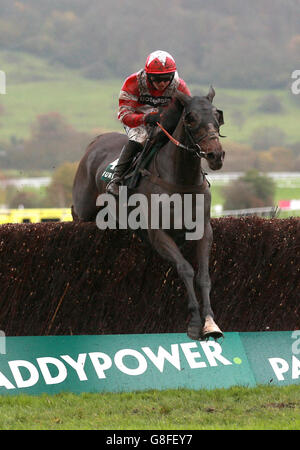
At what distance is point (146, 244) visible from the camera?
7.27m

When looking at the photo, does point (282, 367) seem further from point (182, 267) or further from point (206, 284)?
point (182, 267)

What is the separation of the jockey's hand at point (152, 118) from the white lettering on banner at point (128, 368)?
6.51 feet

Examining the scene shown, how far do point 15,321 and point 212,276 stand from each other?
6.11ft

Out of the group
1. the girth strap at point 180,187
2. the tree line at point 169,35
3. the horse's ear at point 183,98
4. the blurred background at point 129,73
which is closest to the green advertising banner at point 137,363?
the girth strap at point 180,187

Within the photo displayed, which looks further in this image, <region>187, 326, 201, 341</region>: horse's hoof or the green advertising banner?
the green advertising banner

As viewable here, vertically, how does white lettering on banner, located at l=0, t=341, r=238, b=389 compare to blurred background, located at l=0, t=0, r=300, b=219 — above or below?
above

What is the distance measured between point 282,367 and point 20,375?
7.10 ft

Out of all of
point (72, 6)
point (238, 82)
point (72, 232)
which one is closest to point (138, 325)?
point (72, 232)

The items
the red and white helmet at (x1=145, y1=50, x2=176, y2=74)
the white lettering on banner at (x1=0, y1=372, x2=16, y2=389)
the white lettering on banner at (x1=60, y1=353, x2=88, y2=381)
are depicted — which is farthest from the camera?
the red and white helmet at (x1=145, y1=50, x2=176, y2=74)

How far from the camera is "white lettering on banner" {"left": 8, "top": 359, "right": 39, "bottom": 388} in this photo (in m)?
6.15

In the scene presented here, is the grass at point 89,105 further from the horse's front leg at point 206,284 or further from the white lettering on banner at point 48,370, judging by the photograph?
the white lettering on banner at point 48,370

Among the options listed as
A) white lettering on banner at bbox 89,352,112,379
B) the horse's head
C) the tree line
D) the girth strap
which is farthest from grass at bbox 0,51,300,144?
white lettering on banner at bbox 89,352,112,379

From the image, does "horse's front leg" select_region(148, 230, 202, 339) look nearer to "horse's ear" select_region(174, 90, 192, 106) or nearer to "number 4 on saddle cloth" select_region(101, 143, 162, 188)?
"number 4 on saddle cloth" select_region(101, 143, 162, 188)

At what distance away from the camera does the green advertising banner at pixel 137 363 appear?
621cm
